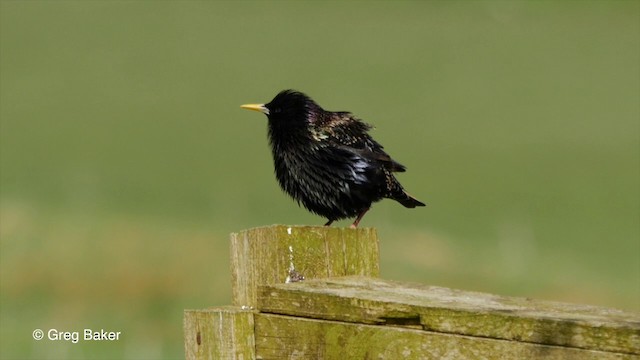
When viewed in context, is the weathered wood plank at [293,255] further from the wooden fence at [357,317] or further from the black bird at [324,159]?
the black bird at [324,159]

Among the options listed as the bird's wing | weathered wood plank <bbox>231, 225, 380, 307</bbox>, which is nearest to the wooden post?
weathered wood plank <bbox>231, 225, 380, 307</bbox>

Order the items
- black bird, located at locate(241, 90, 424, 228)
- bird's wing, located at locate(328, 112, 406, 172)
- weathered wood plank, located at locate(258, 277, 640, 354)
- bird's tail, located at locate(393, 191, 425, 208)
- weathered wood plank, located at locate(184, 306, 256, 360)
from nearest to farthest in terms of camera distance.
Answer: weathered wood plank, located at locate(258, 277, 640, 354) → weathered wood plank, located at locate(184, 306, 256, 360) → black bird, located at locate(241, 90, 424, 228) → bird's wing, located at locate(328, 112, 406, 172) → bird's tail, located at locate(393, 191, 425, 208)

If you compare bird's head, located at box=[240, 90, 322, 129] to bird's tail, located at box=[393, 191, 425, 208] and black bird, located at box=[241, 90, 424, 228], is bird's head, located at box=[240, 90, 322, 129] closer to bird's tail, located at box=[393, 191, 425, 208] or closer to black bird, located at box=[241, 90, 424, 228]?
black bird, located at box=[241, 90, 424, 228]

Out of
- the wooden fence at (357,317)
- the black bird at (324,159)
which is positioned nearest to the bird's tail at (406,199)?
the black bird at (324,159)

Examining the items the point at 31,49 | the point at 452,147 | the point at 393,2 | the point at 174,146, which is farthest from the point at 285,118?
the point at 393,2

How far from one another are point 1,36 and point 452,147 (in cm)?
860

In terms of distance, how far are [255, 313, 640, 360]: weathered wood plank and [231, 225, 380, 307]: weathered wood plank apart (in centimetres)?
13

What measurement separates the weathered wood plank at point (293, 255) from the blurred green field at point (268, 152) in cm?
336

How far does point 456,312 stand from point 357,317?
27cm

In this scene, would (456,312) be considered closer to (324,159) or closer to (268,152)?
(324,159)

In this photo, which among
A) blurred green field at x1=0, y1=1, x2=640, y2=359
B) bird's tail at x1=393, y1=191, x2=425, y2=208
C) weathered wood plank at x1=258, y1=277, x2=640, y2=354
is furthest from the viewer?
blurred green field at x1=0, y1=1, x2=640, y2=359

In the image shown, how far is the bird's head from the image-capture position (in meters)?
6.44

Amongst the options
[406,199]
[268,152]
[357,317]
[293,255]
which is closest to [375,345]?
[357,317]

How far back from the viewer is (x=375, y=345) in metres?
2.97
